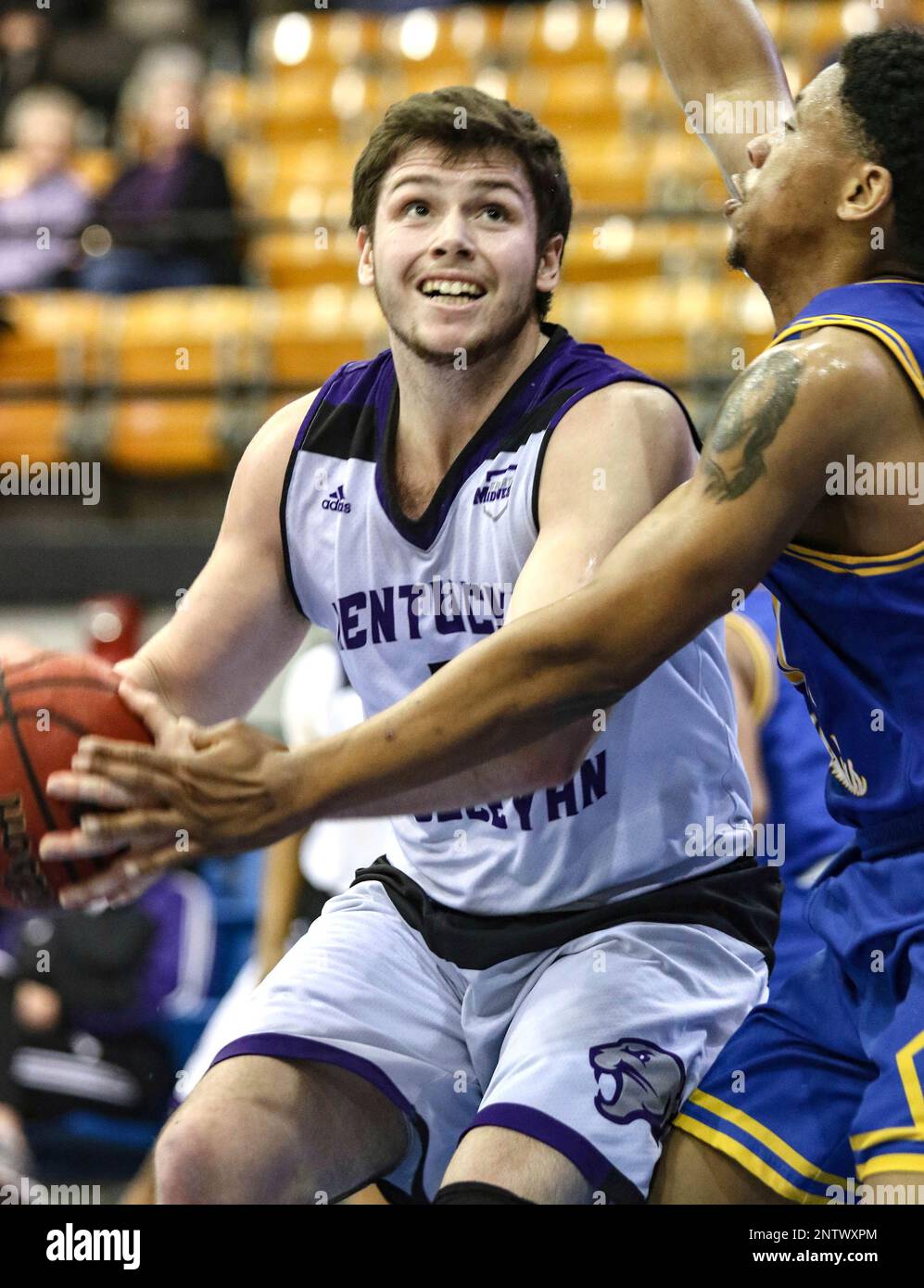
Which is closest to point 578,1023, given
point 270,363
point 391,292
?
point 391,292

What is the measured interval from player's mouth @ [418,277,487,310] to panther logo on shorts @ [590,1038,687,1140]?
1.26 m

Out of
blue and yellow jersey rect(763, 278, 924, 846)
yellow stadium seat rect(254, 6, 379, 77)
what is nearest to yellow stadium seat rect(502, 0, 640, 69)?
Result: yellow stadium seat rect(254, 6, 379, 77)

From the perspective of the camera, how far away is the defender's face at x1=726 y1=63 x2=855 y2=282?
2.70 meters

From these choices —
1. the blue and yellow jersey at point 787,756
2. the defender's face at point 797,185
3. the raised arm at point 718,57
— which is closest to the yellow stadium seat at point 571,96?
the blue and yellow jersey at point 787,756

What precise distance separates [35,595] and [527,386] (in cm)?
434

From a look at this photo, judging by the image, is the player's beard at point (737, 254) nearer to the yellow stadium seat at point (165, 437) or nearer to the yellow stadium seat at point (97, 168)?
the yellow stadium seat at point (165, 437)

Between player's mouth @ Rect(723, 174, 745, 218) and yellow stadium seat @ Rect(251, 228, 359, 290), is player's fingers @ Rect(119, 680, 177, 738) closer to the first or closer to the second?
player's mouth @ Rect(723, 174, 745, 218)

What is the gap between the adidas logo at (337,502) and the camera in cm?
298

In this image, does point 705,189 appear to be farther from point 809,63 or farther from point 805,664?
point 805,664

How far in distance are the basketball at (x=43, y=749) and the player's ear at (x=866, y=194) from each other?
53.5 inches

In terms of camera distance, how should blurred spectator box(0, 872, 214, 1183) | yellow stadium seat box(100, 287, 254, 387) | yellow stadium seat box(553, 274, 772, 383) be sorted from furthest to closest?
1. yellow stadium seat box(100, 287, 254, 387)
2. yellow stadium seat box(553, 274, 772, 383)
3. blurred spectator box(0, 872, 214, 1183)

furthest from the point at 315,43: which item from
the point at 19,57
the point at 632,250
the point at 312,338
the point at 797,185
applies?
the point at 797,185

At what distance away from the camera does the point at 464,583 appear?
9.37 ft

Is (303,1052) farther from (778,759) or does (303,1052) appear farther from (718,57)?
(718,57)
